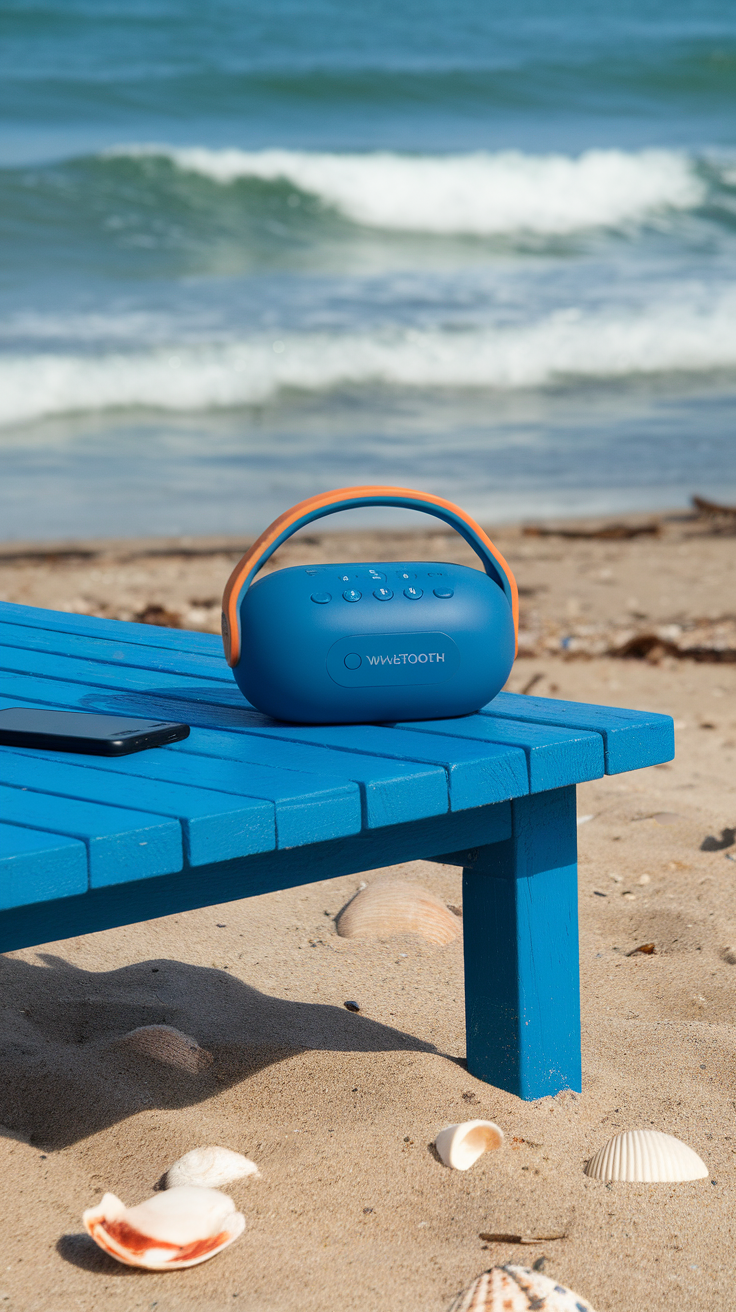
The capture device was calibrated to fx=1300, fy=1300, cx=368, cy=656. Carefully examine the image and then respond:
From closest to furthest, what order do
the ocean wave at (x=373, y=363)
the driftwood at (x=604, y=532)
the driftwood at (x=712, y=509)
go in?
the driftwood at (x=604, y=532) → the driftwood at (x=712, y=509) → the ocean wave at (x=373, y=363)

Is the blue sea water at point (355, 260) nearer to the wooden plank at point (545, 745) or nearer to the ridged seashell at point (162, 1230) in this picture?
the wooden plank at point (545, 745)

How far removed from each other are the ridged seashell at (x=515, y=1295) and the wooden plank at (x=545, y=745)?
1.57 ft

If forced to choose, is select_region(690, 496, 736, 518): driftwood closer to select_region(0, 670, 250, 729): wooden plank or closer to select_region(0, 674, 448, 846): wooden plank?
select_region(0, 670, 250, 729): wooden plank

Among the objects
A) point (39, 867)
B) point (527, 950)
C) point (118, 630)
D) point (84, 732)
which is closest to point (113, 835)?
point (39, 867)

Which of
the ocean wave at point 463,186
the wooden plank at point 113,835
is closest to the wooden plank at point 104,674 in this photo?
the wooden plank at point 113,835

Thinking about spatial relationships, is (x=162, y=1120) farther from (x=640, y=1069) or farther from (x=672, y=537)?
(x=672, y=537)

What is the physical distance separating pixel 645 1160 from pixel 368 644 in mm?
676

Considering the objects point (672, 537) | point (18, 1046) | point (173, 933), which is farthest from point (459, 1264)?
point (672, 537)

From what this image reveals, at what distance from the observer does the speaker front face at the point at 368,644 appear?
1.45 metres

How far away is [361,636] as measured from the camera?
1.45 meters

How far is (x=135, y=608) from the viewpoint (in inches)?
176

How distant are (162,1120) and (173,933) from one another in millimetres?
641

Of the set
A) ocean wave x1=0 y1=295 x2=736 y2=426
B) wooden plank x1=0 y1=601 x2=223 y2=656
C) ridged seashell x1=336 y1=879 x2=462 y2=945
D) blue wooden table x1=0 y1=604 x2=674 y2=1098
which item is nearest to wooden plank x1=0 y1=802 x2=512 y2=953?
blue wooden table x1=0 y1=604 x2=674 y2=1098

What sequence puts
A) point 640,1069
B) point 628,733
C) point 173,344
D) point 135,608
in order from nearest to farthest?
point 628,733
point 640,1069
point 135,608
point 173,344
